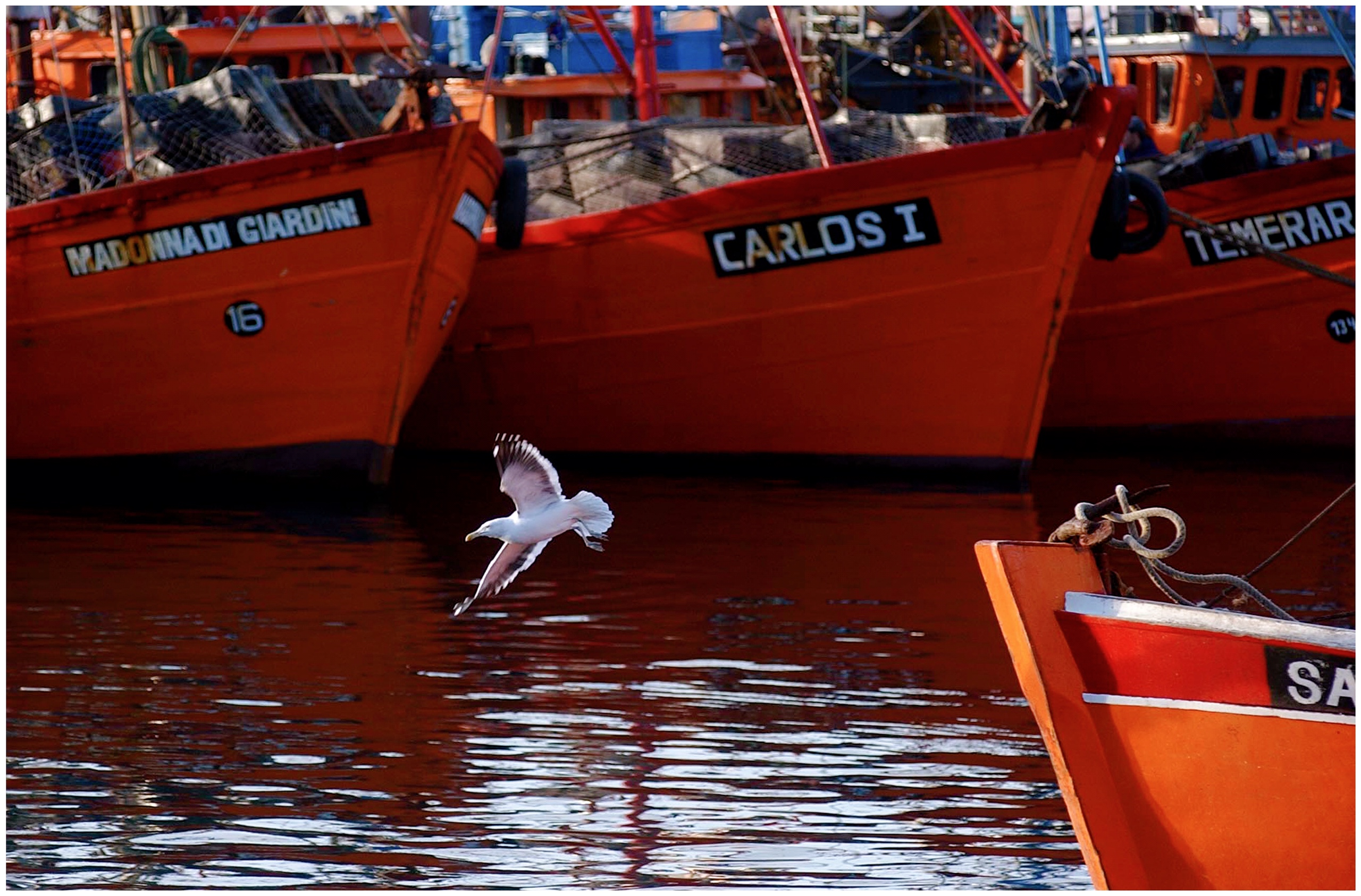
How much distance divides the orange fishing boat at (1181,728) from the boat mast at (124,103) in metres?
8.20

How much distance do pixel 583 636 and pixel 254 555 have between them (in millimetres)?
2839

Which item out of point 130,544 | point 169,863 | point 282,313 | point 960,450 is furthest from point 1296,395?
point 169,863

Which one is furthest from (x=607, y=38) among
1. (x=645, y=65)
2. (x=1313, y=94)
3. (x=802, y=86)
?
(x=1313, y=94)

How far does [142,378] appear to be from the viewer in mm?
13516

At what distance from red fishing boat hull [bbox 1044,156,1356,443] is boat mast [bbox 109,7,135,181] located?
23.0ft

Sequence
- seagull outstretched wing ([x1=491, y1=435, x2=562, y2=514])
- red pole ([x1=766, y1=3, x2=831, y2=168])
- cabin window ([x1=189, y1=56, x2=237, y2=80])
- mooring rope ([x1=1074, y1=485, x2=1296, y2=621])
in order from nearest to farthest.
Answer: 1. mooring rope ([x1=1074, y1=485, x2=1296, y2=621])
2. seagull outstretched wing ([x1=491, y1=435, x2=562, y2=514])
3. red pole ([x1=766, y1=3, x2=831, y2=168])
4. cabin window ([x1=189, y1=56, x2=237, y2=80])

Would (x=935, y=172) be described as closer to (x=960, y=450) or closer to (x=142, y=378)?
(x=960, y=450)

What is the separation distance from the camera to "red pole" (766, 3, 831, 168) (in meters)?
12.8

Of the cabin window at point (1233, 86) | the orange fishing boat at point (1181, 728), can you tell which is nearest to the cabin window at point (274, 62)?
the cabin window at point (1233, 86)

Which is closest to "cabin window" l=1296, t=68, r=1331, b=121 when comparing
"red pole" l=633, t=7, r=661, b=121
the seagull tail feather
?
"red pole" l=633, t=7, r=661, b=121

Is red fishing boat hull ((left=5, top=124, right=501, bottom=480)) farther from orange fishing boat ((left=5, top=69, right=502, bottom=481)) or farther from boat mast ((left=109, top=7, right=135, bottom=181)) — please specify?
boat mast ((left=109, top=7, right=135, bottom=181))

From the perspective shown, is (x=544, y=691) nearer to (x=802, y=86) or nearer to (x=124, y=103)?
(x=802, y=86)

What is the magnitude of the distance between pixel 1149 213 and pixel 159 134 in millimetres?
6455

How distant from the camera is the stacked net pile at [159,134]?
1366 cm
